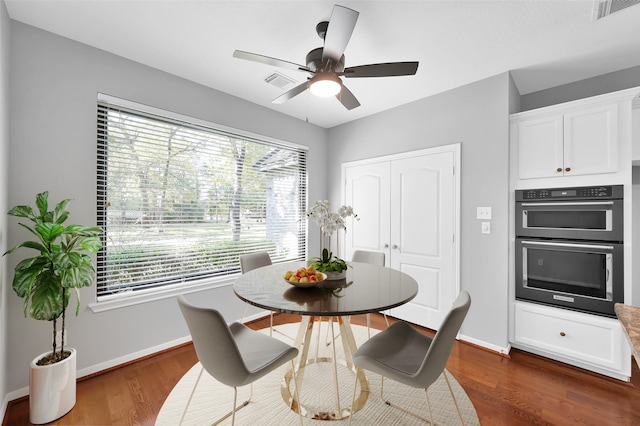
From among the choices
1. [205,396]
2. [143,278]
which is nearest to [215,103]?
[143,278]

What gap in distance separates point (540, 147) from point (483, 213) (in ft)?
2.47

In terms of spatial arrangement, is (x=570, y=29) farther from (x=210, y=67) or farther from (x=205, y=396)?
(x=205, y=396)

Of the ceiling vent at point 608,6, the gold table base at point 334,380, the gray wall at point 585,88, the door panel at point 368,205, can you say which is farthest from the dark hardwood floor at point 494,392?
the ceiling vent at point 608,6

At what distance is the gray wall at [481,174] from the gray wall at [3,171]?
3.53 m

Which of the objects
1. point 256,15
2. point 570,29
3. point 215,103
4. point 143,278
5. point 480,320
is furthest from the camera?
point 215,103

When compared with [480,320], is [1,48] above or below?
above

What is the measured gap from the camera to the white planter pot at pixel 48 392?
1.65m

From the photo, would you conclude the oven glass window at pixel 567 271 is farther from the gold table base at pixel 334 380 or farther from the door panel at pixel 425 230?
the gold table base at pixel 334 380

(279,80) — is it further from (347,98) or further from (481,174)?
(481,174)

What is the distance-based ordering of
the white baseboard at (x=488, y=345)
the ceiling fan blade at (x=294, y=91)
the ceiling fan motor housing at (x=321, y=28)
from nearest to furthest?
the ceiling fan motor housing at (x=321, y=28)
the ceiling fan blade at (x=294, y=91)
the white baseboard at (x=488, y=345)

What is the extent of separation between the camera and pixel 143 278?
2455 mm

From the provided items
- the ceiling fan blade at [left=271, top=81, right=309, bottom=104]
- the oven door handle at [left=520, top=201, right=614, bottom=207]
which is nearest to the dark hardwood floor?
the oven door handle at [left=520, top=201, right=614, bottom=207]

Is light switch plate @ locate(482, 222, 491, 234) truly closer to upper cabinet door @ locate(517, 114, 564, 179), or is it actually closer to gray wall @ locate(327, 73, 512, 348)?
gray wall @ locate(327, 73, 512, 348)

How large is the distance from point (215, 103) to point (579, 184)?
11.7 ft
